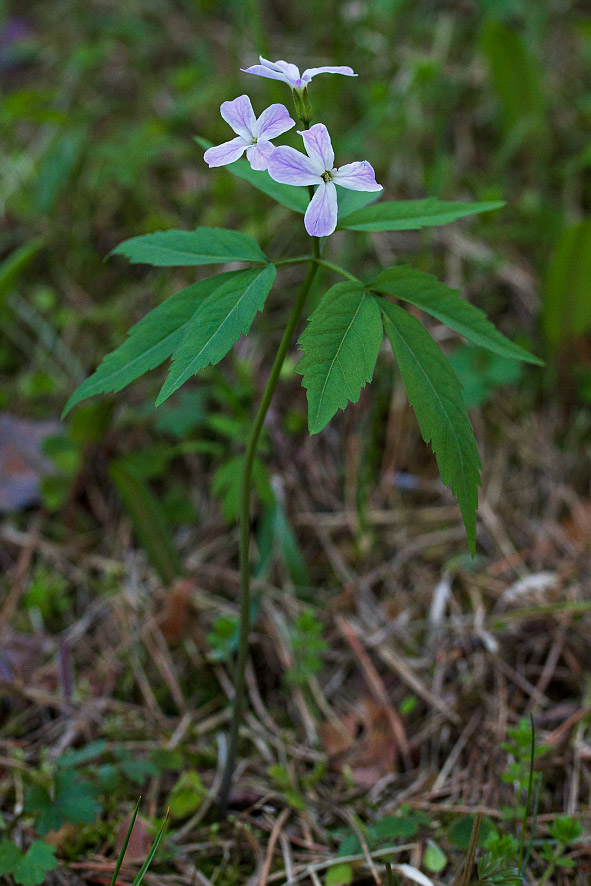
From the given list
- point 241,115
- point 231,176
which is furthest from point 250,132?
point 231,176

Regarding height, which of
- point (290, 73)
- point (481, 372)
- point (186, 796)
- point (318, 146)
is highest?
point (290, 73)

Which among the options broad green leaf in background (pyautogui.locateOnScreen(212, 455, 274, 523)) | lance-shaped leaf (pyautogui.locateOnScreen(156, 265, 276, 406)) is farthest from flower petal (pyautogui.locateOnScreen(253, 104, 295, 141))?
broad green leaf in background (pyautogui.locateOnScreen(212, 455, 274, 523))

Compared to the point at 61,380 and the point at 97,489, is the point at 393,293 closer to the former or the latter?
the point at 97,489

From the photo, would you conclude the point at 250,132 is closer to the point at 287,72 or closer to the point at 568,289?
the point at 287,72

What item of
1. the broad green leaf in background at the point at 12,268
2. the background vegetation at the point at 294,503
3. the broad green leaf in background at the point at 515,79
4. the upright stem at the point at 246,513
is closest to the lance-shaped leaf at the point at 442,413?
the upright stem at the point at 246,513

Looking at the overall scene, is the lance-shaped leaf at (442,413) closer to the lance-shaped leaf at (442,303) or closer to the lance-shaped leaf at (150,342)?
the lance-shaped leaf at (442,303)

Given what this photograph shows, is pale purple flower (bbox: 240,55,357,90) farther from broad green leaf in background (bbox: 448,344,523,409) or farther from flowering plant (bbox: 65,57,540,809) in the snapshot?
broad green leaf in background (bbox: 448,344,523,409)

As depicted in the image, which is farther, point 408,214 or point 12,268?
point 12,268
